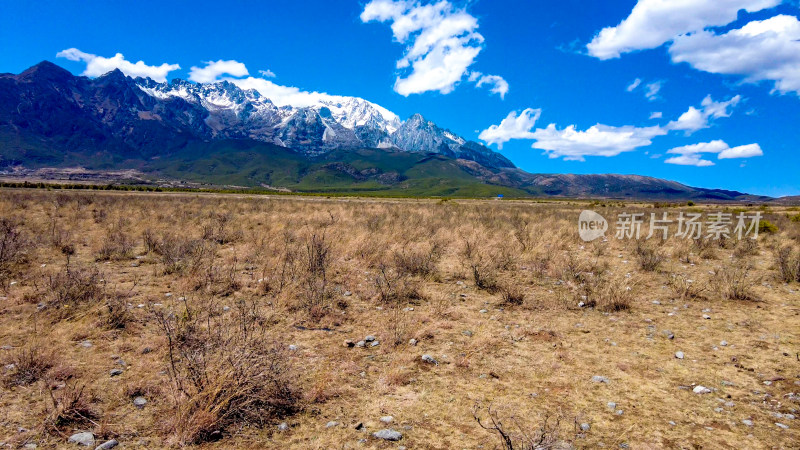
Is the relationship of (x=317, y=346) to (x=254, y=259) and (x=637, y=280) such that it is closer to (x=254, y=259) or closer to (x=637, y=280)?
(x=254, y=259)

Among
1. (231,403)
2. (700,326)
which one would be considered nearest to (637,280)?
(700,326)

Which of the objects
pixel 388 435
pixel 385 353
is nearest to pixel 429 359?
pixel 385 353

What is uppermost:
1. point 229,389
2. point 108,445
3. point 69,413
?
point 229,389

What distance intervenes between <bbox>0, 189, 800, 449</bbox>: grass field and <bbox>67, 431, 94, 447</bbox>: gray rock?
85 mm

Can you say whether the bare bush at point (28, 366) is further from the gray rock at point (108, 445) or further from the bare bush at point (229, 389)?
the gray rock at point (108, 445)

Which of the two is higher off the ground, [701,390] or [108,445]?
[701,390]

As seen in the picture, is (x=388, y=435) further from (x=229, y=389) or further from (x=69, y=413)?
(x=69, y=413)

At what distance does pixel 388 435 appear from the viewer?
4.02m

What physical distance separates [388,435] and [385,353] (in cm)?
210

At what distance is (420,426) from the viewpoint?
13.9 feet

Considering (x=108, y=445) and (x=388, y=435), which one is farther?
(x=388, y=435)

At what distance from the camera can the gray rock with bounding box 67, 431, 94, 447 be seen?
3.68 m

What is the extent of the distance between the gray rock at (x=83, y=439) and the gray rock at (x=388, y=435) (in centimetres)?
291

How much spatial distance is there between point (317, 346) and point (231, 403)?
2.14 meters
